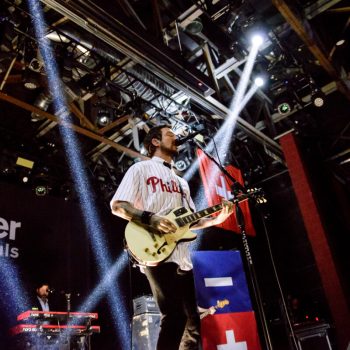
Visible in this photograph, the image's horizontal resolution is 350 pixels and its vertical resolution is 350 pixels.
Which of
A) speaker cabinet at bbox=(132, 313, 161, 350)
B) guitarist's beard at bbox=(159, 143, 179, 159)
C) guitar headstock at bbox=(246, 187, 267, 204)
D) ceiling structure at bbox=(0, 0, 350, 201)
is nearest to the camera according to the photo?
guitar headstock at bbox=(246, 187, 267, 204)

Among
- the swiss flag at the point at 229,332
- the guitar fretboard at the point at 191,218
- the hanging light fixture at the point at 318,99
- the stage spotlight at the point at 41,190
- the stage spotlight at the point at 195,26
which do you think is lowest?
the swiss flag at the point at 229,332

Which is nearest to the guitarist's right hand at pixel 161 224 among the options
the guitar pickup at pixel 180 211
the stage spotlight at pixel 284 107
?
the guitar pickup at pixel 180 211

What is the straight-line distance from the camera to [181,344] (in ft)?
7.77

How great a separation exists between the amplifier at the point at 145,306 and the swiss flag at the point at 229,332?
166cm

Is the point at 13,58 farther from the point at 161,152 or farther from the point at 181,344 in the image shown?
the point at 181,344

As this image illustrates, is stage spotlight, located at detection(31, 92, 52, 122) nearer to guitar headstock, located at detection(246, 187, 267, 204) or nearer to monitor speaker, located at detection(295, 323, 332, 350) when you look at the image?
guitar headstock, located at detection(246, 187, 267, 204)

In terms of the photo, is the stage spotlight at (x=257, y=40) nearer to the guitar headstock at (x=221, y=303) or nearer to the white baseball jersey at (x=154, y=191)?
the guitar headstock at (x=221, y=303)

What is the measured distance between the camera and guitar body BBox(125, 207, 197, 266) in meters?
2.36

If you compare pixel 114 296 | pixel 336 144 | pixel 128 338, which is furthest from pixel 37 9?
pixel 336 144

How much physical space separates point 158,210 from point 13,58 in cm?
389

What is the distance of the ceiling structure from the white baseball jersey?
223 centimetres

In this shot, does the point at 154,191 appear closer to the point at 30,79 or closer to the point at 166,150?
the point at 166,150

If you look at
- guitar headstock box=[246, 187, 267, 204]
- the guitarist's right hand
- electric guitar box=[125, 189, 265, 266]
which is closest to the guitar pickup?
electric guitar box=[125, 189, 265, 266]

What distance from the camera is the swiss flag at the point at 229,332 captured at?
4.34 m
